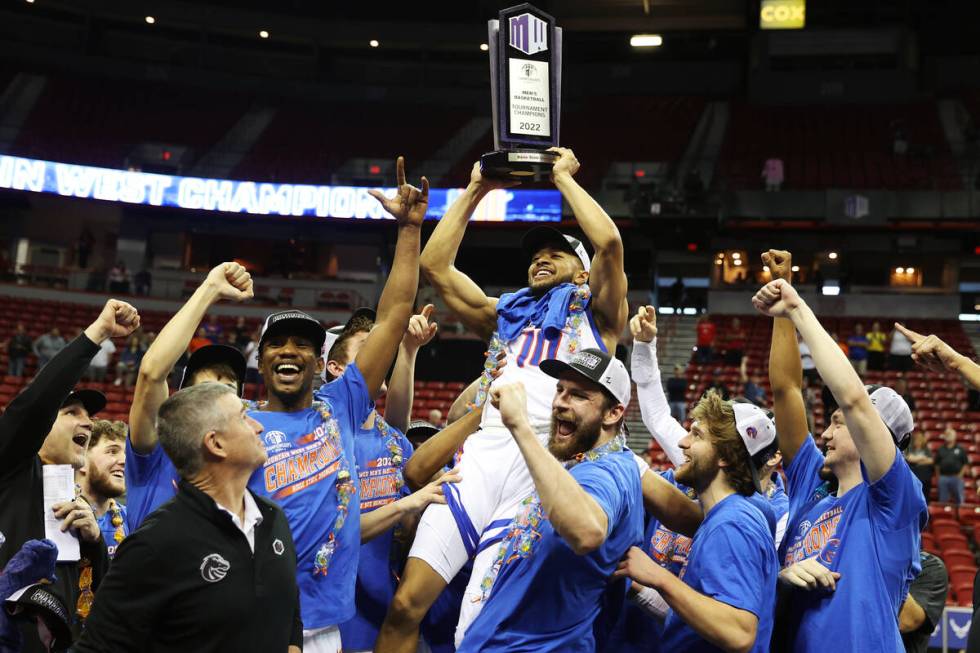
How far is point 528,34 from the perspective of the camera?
184 inches

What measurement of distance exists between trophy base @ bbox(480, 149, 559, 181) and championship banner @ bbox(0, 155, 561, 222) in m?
19.4

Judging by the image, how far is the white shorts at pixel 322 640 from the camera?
3.83 meters

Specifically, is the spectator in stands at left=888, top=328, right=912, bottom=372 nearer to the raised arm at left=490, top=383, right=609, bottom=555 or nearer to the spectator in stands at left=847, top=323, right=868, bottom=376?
the spectator in stands at left=847, top=323, right=868, bottom=376

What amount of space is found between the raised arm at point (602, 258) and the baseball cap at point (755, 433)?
71cm

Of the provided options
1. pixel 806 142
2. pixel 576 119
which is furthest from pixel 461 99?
pixel 806 142

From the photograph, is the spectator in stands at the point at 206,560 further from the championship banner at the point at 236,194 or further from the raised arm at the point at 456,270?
the championship banner at the point at 236,194

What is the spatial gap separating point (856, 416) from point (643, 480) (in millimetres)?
830

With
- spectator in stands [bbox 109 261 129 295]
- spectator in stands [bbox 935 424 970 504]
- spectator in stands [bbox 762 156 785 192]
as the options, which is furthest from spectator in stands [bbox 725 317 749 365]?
spectator in stands [bbox 109 261 129 295]

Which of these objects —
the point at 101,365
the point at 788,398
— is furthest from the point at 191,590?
the point at 101,365

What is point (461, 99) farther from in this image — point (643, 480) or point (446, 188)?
point (643, 480)

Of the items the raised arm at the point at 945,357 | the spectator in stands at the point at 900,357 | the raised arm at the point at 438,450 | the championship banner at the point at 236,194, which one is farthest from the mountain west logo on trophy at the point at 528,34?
the championship banner at the point at 236,194

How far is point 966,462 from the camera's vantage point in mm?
15250

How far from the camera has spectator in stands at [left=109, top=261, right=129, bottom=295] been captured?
24719 millimetres

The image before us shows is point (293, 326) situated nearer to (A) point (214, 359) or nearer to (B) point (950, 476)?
(A) point (214, 359)
